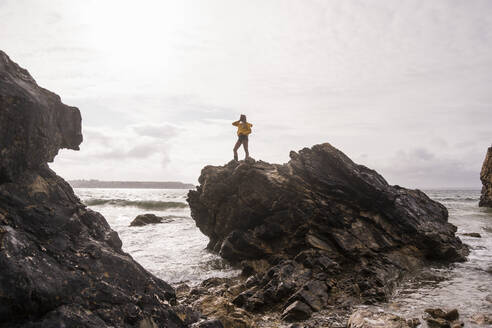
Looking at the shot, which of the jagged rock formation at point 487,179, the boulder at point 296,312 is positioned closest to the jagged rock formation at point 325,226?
the boulder at point 296,312

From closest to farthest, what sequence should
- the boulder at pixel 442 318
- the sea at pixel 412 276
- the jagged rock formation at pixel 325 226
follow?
the boulder at pixel 442 318
the sea at pixel 412 276
the jagged rock formation at pixel 325 226

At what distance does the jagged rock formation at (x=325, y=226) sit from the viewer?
35.2 feet

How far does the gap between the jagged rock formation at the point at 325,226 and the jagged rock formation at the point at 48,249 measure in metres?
5.20

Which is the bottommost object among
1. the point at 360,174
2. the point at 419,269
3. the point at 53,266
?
the point at 419,269

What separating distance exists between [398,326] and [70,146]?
8.91 meters

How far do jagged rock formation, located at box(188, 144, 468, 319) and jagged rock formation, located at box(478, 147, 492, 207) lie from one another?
40968mm

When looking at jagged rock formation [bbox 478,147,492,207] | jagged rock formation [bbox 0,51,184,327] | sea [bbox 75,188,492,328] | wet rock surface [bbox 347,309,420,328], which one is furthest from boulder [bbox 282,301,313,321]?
jagged rock formation [bbox 478,147,492,207]

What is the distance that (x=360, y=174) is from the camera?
561 inches

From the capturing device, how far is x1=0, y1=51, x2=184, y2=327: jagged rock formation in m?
4.05

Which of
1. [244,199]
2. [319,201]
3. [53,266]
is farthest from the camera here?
[244,199]

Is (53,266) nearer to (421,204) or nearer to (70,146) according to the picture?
(70,146)

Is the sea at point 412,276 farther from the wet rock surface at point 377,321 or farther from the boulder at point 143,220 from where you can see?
the boulder at point 143,220

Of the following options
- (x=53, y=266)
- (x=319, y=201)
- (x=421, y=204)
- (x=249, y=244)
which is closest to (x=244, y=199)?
(x=249, y=244)

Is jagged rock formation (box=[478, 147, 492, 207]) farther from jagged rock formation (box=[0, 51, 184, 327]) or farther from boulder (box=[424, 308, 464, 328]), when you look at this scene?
jagged rock formation (box=[0, 51, 184, 327])
